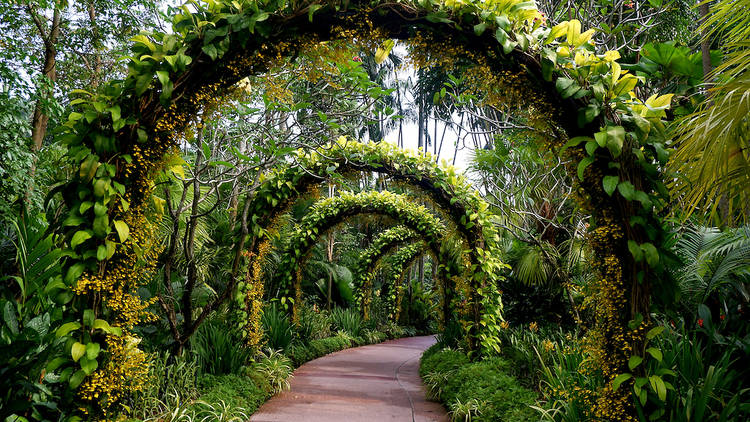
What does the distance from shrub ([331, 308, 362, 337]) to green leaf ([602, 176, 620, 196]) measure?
9.08 meters

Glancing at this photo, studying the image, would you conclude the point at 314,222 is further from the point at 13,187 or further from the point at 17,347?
the point at 17,347

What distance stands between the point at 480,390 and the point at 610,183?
284 centimetres

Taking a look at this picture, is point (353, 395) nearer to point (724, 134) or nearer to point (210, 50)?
point (210, 50)

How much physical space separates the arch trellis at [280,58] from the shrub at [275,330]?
3.96m

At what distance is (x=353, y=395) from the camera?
550cm

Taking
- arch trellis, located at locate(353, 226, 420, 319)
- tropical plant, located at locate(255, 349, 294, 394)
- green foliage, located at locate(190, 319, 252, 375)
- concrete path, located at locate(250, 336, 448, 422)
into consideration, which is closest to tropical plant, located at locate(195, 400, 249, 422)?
concrete path, located at locate(250, 336, 448, 422)

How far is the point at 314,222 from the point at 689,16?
6235mm

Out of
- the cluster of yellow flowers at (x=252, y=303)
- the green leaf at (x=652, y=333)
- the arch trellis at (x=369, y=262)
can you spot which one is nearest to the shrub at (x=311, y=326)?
the arch trellis at (x=369, y=262)

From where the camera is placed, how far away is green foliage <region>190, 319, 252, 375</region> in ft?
15.0

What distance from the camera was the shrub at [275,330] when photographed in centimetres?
662

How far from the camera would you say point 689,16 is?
239 inches

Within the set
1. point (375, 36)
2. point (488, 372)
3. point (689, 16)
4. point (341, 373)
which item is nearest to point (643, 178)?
point (375, 36)

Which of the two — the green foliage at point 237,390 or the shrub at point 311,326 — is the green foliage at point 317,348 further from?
the green foliage at point 237,390

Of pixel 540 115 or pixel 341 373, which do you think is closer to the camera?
pixel 540 115
